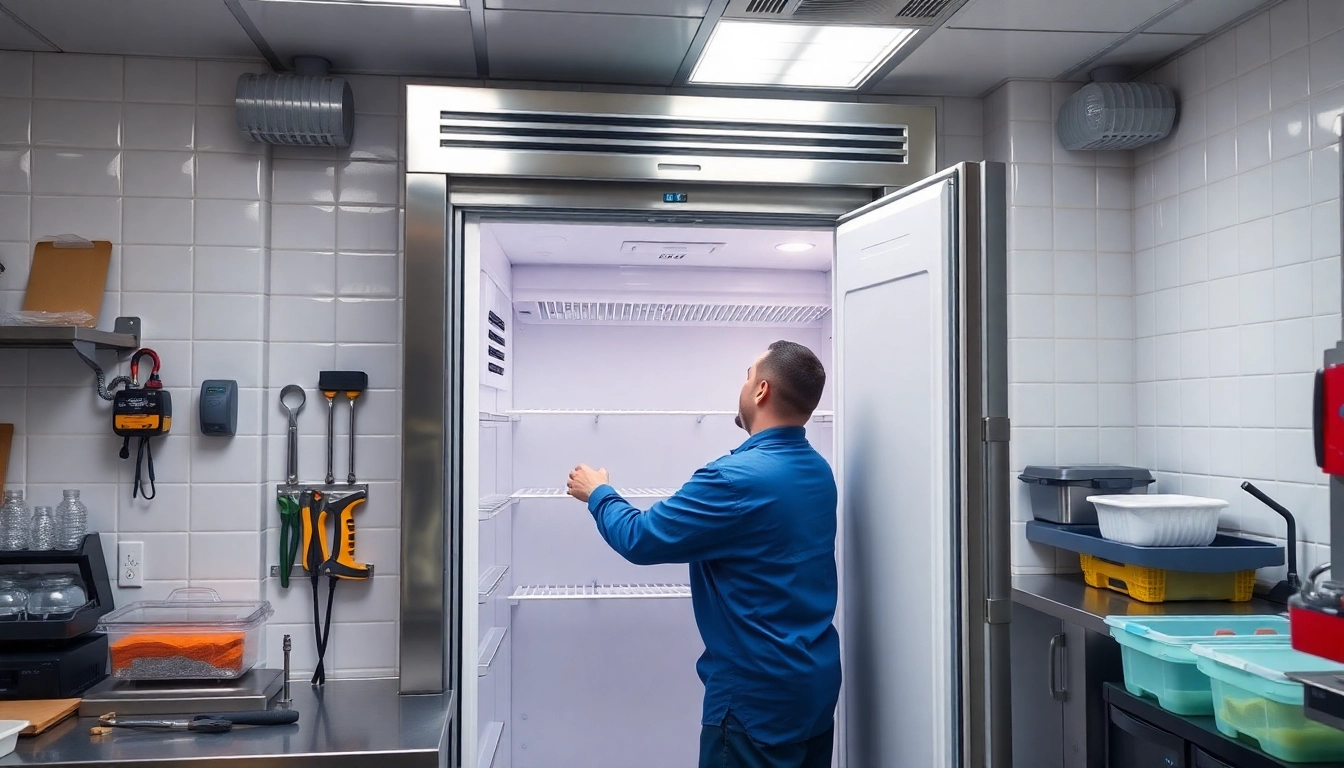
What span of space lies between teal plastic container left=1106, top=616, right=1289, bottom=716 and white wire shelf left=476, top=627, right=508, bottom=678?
1.44 meters

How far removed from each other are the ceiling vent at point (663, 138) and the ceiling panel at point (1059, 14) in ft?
0.76

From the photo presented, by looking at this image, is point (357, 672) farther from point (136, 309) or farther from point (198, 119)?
point (198, 119)

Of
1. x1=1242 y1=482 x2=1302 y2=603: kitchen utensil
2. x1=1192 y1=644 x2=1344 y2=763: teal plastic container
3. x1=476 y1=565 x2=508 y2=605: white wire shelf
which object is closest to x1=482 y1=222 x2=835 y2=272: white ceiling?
x1=476 y1=565 x2=508 y2=605: white wire shelf

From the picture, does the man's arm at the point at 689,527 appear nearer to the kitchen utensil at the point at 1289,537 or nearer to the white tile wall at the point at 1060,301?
the white tile wall at the point at 1060,301

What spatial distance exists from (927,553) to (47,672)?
183cm

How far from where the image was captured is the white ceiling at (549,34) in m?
2.01

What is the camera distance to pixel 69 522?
2.13 meters

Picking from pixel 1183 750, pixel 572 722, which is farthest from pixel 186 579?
pixel 1183 750

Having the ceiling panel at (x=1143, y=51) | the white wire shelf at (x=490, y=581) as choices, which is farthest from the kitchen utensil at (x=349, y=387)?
the ceiling panel at (x=1143, y=51)

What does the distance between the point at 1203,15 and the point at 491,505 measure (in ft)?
7.00

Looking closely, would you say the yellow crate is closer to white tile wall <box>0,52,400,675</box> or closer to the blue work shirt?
the blue work shirt

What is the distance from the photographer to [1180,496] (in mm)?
2248

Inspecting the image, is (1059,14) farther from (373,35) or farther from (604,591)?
(604,591)

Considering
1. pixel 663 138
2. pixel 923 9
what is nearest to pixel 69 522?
pixel 663 138
